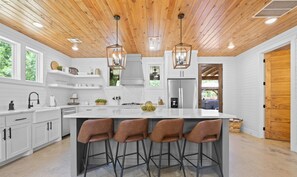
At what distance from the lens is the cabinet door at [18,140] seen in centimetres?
301

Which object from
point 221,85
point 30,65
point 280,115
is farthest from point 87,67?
point 280,115

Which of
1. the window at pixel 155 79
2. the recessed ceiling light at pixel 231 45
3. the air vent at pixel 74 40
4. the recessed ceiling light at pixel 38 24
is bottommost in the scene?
the window at pixel 155 79

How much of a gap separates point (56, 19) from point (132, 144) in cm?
275

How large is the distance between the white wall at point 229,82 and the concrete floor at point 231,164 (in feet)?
7.25

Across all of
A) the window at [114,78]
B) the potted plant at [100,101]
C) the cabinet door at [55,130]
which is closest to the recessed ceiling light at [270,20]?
the window at [114,78]

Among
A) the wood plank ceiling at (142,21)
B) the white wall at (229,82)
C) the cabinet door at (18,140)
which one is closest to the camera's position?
the wood plank ceiling at (142,21)

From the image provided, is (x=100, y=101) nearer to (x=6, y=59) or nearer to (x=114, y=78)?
(x=114, y=78)

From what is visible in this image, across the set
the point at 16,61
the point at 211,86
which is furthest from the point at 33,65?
the point at 211,86

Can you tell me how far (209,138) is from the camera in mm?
2438

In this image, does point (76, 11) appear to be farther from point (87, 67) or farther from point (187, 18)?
point (87, 67)

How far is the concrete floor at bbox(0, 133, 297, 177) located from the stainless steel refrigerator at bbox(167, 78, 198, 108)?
1702mm

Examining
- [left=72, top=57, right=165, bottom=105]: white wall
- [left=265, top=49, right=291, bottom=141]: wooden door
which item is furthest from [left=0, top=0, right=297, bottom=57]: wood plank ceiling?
[left=72, top=57, right=165, bottom=105]: white wall

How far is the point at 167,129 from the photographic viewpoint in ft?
7.77

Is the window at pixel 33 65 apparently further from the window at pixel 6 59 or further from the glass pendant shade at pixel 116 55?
the glass pendant shade at pixel 116 55
